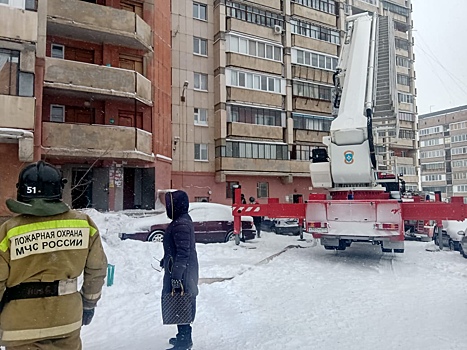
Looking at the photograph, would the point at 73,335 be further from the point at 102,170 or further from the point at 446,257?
the point at 102,170

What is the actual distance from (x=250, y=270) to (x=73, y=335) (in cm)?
555

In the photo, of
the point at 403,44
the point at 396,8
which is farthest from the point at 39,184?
the point at 396,8

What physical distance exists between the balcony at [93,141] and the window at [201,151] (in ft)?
23.1

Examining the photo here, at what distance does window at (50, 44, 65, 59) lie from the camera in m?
17.2

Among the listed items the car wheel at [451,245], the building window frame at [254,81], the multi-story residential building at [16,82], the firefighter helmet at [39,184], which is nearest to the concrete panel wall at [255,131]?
the building window frame at [254,81]

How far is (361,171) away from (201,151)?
15945 millimetres

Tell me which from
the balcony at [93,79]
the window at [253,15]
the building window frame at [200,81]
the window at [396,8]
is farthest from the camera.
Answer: the window at [396,8]

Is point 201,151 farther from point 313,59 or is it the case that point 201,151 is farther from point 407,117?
point 407,117

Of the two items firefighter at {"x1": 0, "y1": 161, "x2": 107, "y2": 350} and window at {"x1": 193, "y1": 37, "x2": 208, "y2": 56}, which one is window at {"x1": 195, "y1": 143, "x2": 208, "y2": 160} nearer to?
window at {"x1": 193, "y1": 37, "x2": 208, "y2": 56}

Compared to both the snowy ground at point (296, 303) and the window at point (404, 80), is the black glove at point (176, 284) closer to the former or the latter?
the snowy ground at point (296, 303)

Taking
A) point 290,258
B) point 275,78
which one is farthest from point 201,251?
point 275,78

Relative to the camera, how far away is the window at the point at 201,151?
24.1 m

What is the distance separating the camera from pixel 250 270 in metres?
7.82

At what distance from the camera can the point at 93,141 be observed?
615 inches
